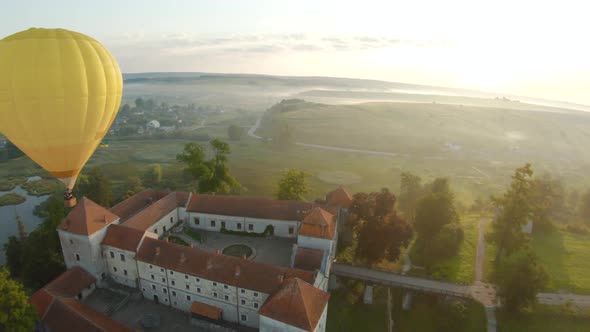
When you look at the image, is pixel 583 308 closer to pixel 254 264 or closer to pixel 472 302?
pixel 472 302

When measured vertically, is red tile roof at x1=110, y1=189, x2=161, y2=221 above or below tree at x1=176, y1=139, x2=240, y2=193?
below

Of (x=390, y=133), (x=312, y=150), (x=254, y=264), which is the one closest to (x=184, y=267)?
(x=254, y=264)

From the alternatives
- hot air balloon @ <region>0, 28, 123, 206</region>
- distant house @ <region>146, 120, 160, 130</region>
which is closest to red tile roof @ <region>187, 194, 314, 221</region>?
hot air balloon @ <region>0, 28, 123, 206</region>

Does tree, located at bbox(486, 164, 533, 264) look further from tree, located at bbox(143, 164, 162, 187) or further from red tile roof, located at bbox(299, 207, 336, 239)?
tree, located at bbox(143, 164, 162, 187)

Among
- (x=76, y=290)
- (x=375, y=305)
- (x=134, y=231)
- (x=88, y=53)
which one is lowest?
(x=375, y=305)

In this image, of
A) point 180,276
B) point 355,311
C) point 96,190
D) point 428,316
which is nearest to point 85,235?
point 180,276

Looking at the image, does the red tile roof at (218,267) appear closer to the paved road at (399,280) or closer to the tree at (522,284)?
the paved road at (399,280)

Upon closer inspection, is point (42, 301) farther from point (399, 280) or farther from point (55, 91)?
point (399, 280)
